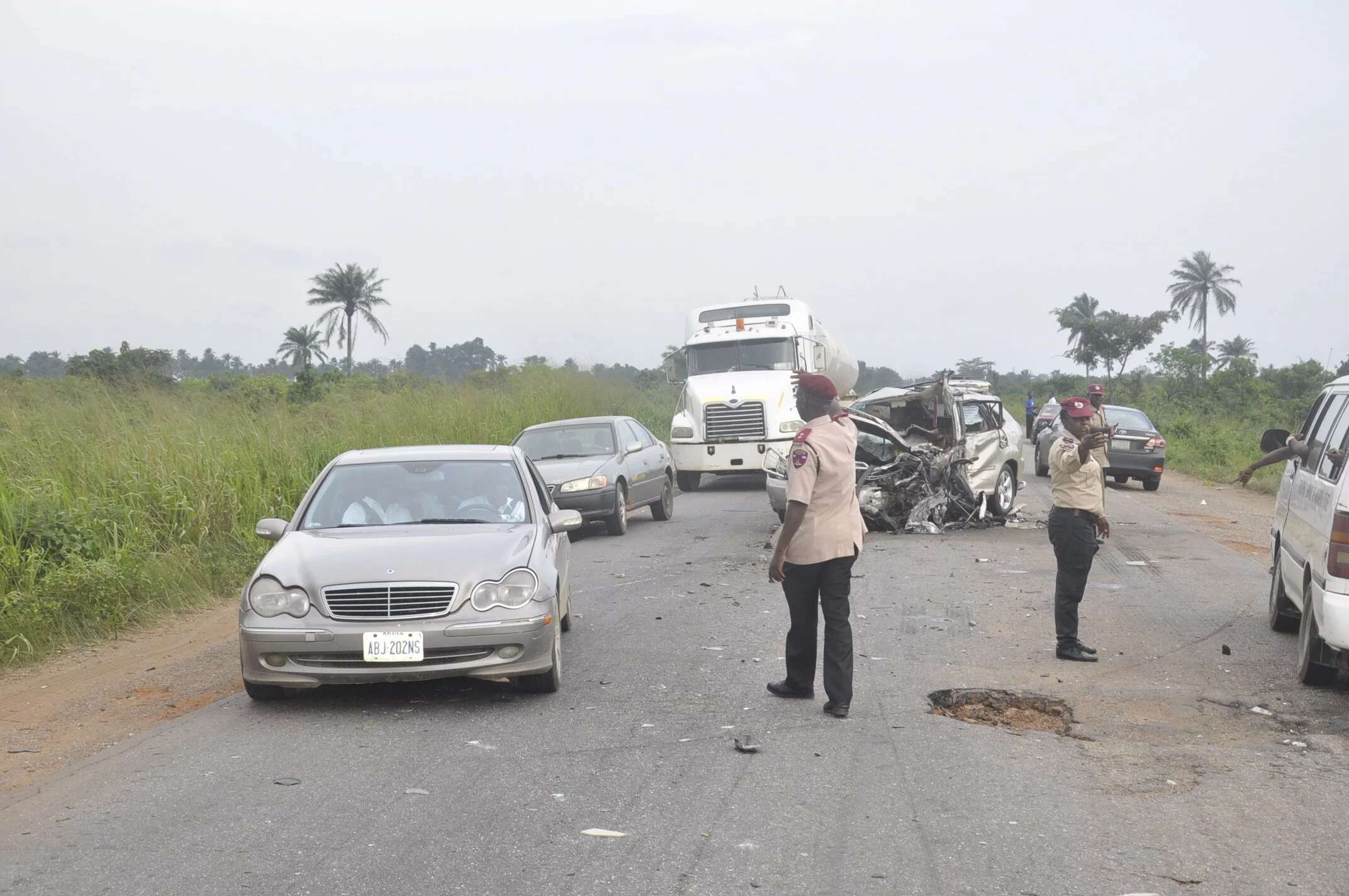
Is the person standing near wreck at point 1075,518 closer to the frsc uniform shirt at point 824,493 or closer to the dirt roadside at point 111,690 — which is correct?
the frsc uniform shirt at point 824,493

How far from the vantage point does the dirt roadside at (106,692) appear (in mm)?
6539

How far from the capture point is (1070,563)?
8305 mm

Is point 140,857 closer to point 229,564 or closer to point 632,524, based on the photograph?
point 229,564

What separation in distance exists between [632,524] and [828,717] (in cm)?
1147

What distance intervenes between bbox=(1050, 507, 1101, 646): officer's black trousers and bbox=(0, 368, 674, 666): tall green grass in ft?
24.1

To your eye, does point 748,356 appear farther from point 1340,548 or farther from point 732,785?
point 732,785

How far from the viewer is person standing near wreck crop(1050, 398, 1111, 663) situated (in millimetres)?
8227

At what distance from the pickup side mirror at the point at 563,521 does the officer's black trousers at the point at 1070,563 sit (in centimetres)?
321

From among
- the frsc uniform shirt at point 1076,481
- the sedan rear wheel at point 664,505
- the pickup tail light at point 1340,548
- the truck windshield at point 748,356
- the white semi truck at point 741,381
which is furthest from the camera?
the truck windshield at point 748,356

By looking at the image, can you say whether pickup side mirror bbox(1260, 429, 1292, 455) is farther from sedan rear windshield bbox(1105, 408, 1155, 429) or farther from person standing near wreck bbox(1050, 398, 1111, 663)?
sedan rear windshield bbox(1105, 408, 1155, 429)

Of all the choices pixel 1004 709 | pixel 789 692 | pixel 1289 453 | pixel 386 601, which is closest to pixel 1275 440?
pixel 1289 453

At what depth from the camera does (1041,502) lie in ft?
65.7

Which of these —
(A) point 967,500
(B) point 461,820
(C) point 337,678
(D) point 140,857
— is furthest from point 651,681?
(A) point 967,500

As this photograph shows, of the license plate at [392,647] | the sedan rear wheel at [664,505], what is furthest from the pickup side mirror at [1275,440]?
the sedan rear wheel at [664,505]
